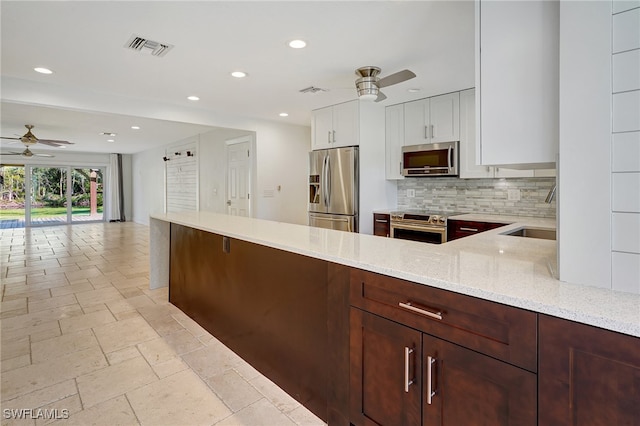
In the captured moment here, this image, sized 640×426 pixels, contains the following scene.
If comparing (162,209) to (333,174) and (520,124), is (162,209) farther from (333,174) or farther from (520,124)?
(520,124)

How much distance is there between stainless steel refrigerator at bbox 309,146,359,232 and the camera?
4484mm

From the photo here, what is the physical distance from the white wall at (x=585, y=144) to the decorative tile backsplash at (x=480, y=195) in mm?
2950

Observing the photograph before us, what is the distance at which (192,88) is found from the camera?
3992mm

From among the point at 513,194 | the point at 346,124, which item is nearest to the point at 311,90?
the point at 346,124

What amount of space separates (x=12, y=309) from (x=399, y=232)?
164 inches

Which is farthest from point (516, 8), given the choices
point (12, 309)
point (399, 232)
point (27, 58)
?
point (12, 309)

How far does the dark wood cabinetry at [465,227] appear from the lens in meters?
3.58

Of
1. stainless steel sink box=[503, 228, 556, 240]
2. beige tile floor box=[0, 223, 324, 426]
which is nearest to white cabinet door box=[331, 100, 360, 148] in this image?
stainless steel sink box=[503, 228, 556, 240]

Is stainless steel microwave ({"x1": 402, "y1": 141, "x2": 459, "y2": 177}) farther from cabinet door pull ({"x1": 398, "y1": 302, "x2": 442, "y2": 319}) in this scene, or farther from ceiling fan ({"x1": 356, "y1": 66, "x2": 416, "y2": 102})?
cabinet door pull ({"x1": 398, "y1": 302, "x2": 442, "y2": 319})

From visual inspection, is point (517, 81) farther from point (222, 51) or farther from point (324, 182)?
point (324, 182)

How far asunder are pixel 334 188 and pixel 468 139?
5.81 feet

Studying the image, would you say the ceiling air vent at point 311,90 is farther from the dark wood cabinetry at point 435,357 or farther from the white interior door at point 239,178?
the dark wood cabinetry at point 435,357

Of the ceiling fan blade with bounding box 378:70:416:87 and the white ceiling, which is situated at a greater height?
the white ceiling

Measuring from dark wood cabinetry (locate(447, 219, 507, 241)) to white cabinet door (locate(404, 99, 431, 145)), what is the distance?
1.18 m
